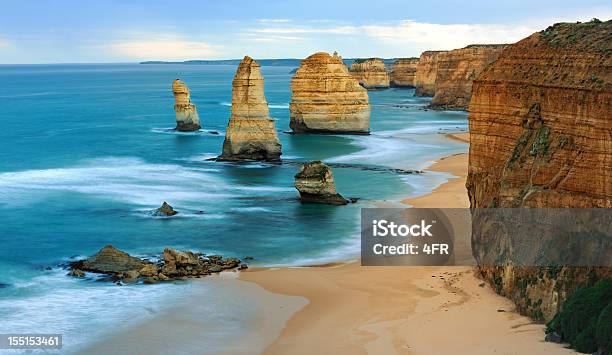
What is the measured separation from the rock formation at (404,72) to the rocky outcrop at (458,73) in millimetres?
65900

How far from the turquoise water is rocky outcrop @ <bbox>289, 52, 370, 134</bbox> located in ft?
10.4

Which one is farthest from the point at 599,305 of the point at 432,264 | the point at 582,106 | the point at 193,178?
the point at 193,178

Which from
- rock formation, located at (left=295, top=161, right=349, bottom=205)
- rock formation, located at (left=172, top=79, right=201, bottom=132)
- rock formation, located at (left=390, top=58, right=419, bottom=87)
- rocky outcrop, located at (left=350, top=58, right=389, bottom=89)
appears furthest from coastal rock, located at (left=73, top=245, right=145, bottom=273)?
rock formation, located at (left=390, top=58, right=419, bottom=87)

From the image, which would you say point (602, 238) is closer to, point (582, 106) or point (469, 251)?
point (582, 106)

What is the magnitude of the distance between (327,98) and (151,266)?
57321 millimetres

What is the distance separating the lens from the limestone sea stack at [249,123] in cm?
6431

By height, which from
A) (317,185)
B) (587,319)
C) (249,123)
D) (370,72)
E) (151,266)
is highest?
(370,72)

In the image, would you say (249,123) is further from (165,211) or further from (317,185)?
(165,211)

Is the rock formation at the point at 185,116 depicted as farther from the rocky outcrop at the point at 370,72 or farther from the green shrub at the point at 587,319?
the rocky outcrop at the point at 370,72

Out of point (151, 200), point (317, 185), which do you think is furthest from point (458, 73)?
point (151, 200)

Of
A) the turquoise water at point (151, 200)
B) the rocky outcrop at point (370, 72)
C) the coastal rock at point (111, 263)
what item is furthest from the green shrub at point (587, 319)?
the rocky outcrop at point (370, 72)

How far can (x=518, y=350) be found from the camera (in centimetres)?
2031

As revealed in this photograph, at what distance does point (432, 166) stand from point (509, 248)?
38793 millimetres

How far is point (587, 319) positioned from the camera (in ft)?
63.8
